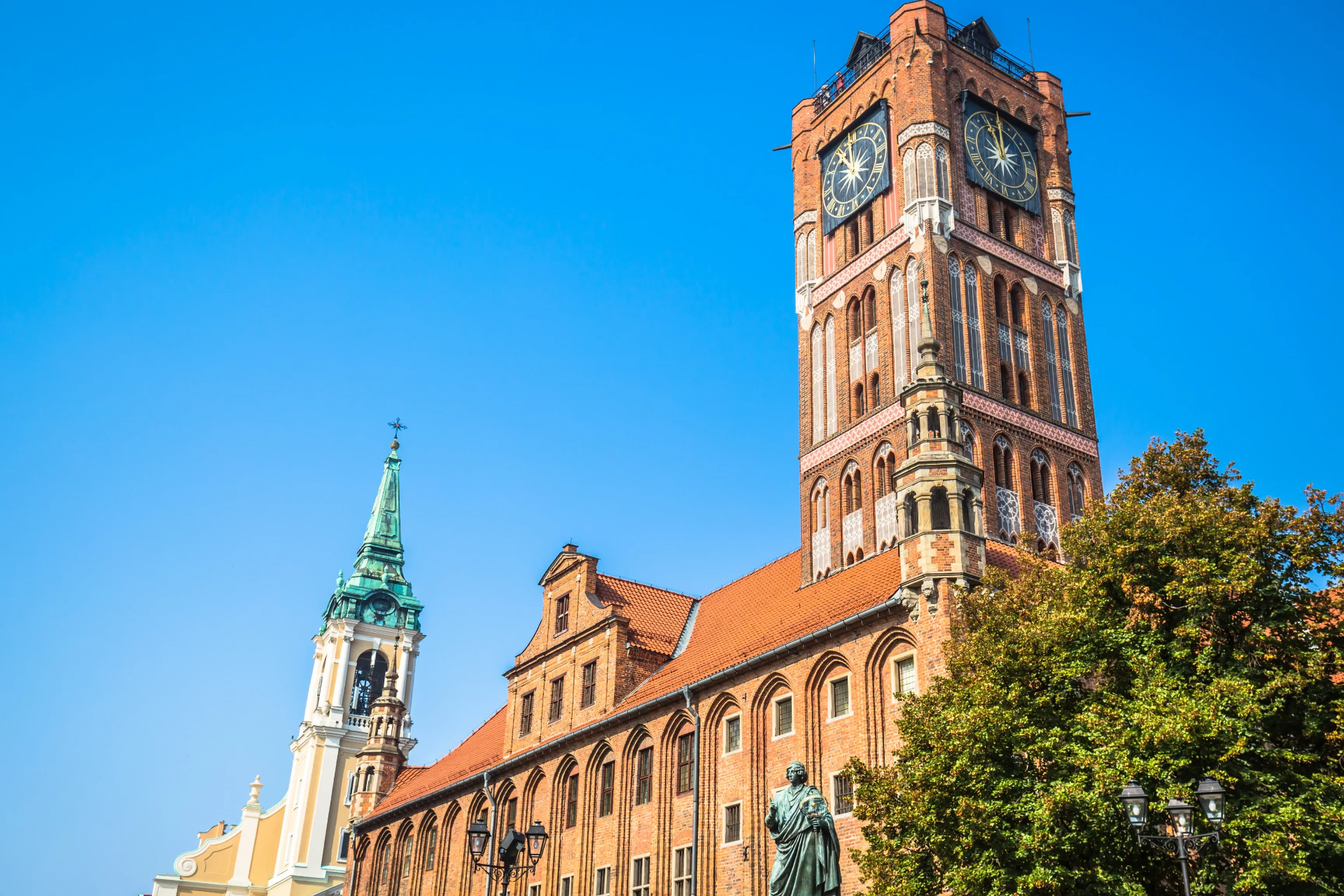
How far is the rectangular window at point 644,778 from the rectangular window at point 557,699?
5.70m

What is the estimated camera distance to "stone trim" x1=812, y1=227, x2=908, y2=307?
39.2 metres

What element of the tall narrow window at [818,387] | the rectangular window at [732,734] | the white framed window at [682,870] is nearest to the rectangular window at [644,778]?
the white framed window at [682,870]

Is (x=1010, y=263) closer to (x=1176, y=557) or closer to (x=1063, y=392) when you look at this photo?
(x=1063, y=392)

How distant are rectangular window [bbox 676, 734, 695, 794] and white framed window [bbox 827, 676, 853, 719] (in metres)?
5.23

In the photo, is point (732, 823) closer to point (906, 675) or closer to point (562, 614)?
point (906, 675)

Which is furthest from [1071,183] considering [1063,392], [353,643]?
[353,643]

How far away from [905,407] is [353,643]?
197ft

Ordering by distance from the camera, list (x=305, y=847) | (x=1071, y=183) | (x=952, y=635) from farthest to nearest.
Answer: (x=305, y=847) → (x=1071, y=183) → (x=952, y=635)

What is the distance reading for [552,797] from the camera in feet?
131

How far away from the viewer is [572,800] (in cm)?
3962

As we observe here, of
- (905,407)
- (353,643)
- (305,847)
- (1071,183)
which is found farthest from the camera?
(353,643)

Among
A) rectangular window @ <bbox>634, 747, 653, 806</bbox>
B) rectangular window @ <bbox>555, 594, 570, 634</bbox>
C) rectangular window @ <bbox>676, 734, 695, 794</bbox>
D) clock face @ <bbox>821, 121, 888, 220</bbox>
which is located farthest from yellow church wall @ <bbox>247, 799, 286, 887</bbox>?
clock face @ <bbox>821, 121, 888, 220</bbox>

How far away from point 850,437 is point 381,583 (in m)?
57.8

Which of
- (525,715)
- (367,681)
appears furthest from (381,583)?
(525,715)
